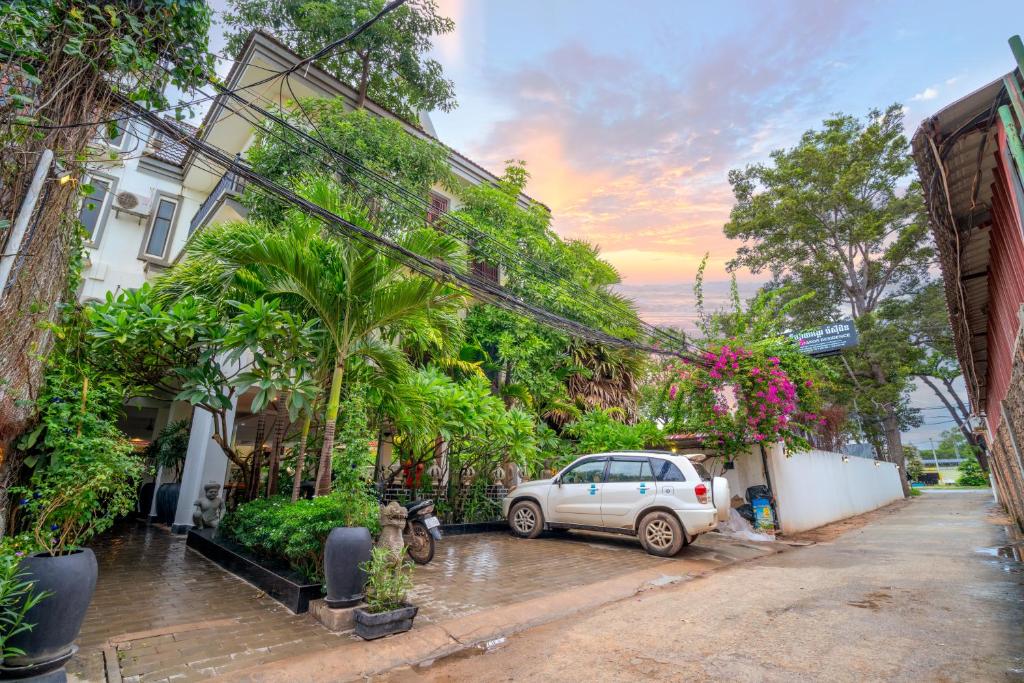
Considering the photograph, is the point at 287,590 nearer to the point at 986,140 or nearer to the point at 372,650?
the point at 372,650

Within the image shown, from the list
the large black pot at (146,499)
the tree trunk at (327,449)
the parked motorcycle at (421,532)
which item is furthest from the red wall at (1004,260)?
the large black pot at (146,499)

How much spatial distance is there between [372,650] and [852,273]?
2773 centimetres

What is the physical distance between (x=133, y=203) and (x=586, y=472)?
546 inches

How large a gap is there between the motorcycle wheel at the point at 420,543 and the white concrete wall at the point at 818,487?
8027 mm

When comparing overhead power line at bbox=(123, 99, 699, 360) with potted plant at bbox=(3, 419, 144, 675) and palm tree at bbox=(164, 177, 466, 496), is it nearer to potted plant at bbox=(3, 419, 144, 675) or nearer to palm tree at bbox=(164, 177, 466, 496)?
palm tree at bbox=(164, 177, 466, 496)

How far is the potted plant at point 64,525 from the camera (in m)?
2.74

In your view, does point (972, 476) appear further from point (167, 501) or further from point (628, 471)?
point (167, 501)

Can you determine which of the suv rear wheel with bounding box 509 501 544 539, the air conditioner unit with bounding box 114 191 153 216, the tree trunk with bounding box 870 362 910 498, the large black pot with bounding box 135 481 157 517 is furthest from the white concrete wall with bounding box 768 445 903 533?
the air conditioner unit with bounding box 114 191 153 216

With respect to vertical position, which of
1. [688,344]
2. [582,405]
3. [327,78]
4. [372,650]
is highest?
[327,78]

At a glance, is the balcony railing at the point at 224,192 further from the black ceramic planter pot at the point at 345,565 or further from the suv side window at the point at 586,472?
the suv side window at the point at 586,472

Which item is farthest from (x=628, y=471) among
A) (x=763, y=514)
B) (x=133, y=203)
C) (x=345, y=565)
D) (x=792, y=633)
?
(x=133, y=203)

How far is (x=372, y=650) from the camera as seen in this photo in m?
3.66

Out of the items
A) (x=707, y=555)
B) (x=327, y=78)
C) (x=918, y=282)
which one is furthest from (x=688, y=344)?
(x=918, y=282)

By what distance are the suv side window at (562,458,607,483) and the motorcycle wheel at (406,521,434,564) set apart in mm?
3052
